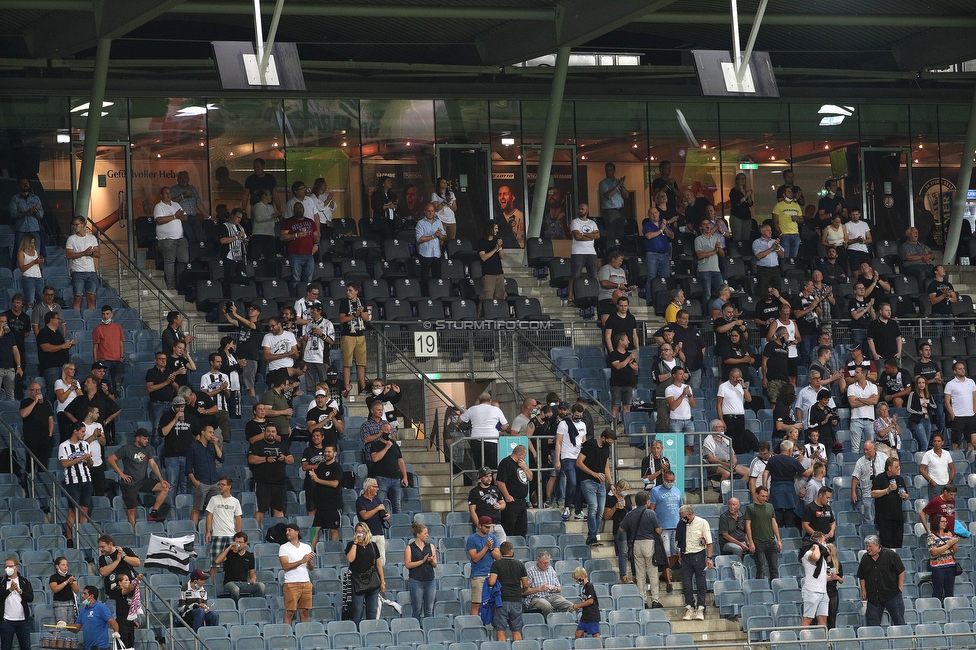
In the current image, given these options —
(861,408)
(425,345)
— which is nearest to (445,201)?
(425,345)

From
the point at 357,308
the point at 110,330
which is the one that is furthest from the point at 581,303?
the point at 110,330

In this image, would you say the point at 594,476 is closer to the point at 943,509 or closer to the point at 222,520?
the point at 943,509

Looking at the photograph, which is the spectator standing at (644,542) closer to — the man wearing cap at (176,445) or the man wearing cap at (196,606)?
the man wearing cap at (196,606)

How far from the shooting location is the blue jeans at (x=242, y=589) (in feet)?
51.0

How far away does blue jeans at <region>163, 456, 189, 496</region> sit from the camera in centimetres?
1714

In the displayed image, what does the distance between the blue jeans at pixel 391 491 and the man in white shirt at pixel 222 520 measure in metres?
1.90

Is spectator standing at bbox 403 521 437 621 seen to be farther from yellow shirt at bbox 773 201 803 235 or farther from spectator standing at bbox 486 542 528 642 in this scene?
yellow shirt at bbox 773 201 803 235

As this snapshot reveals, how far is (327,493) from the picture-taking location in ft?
54.9

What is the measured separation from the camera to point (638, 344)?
22.0 m

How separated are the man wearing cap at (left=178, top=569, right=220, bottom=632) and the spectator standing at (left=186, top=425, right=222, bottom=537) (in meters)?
1.86

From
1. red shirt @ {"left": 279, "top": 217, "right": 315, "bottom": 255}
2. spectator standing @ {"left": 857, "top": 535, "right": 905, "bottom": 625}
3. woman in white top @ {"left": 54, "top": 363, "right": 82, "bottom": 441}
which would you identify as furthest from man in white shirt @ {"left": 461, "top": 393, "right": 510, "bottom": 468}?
red shirt @ {"left": 279, "top": 217, "right": 315, "bottom": 255}

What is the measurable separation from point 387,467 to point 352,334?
119 inches

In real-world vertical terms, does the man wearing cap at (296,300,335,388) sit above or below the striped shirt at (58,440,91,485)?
above

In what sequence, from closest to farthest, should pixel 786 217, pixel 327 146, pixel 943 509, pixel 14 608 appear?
pixel 14 608 → pixel 943 509 → pixel 786 217 → pixel 327 146
